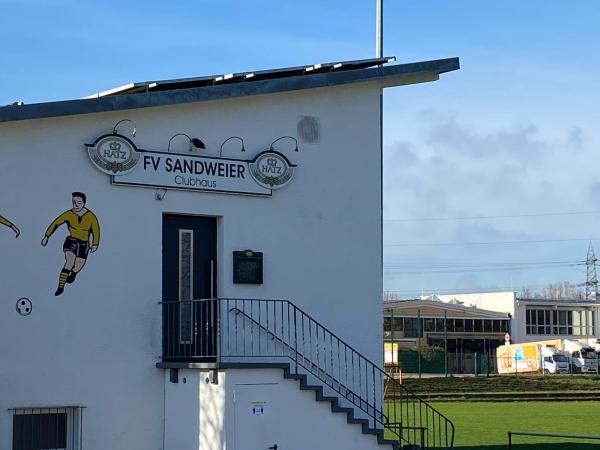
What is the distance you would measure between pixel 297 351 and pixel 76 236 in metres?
4.37

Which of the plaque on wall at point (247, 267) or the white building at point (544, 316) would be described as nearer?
the plaque on wall at point (247, 267)

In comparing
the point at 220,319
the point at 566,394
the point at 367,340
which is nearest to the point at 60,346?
the point at 220,319

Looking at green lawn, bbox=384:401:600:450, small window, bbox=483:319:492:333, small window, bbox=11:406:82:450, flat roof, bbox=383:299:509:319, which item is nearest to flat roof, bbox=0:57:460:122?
small window, bbox=11:406:82:450

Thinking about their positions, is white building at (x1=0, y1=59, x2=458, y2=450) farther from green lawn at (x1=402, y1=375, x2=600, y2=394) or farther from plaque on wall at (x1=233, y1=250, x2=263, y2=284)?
green lawn at (x1=402, y1=375, x2=600, y2=394)

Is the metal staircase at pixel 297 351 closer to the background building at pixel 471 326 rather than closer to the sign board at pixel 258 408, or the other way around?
the sign board at pixel 258 408

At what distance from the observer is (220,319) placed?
17.9m

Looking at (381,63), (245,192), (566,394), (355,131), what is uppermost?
(381,63)

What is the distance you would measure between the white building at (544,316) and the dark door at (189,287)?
8585cm

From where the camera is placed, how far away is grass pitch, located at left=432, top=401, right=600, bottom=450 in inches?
1013

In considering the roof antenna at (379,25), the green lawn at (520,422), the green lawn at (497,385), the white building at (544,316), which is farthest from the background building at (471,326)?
the roof antenna at (379,25)

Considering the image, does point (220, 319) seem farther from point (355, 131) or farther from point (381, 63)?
point (381, 63)

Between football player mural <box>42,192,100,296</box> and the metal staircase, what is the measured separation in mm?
1626

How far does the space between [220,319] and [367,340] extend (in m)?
3.22

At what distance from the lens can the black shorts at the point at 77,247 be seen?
55.0 feet
